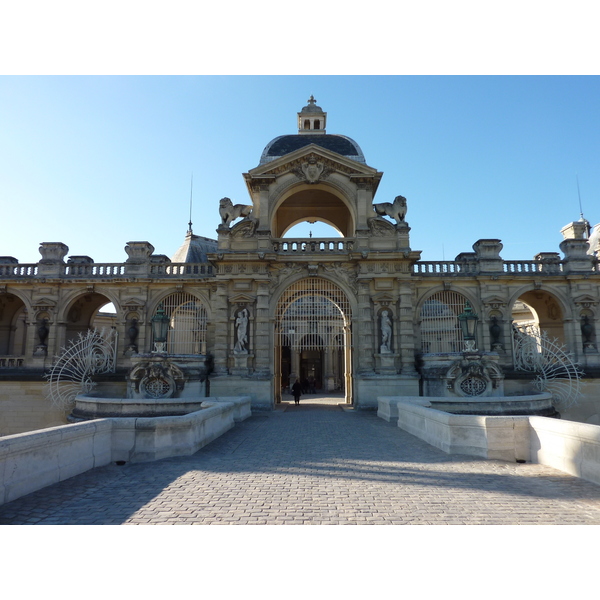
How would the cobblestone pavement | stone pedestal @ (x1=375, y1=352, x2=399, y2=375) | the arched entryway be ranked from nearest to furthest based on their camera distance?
the cobblestone pavement
stone pedestal @ (x1=375, y1=352, x2=399, y2=375)
the arched entryway

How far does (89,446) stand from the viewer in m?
8.05

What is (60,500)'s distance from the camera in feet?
20.2

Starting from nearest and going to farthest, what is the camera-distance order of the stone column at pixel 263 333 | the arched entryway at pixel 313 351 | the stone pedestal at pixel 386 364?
the stone pedestal at pixel 386 364 < the stone column at pixel 263 333 < the arched entryway at pixel 313 351

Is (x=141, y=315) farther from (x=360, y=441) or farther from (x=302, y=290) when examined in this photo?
(x=360, y=441)

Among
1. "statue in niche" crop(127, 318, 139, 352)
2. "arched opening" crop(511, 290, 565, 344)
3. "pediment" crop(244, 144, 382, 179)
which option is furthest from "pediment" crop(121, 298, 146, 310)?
"arched opening" crop(511, 290, 565, 344)

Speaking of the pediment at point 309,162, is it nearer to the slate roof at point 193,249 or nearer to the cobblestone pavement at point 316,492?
the slate roof at point 193,249

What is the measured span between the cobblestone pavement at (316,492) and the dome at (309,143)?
17.5 metres

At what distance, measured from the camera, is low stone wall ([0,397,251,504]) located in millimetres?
6188

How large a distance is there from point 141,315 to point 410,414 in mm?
15510

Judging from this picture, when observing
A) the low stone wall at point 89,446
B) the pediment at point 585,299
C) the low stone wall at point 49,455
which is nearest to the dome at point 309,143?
the pediment at point 585,299

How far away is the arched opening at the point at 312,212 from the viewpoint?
25.1 m

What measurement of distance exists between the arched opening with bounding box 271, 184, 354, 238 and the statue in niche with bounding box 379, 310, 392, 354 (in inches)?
251

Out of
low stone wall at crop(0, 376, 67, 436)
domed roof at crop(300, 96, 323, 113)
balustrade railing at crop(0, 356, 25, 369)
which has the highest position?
domed roof at crop(300, 96, 323, 113)

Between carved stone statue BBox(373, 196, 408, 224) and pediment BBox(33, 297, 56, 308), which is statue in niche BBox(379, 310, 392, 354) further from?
pediment BBox(33, 297, 56, 308)
